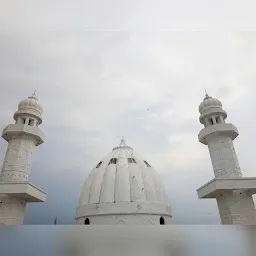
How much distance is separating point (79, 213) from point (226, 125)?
6.34m

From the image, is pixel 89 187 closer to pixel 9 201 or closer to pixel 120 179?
A: pixel 120 179

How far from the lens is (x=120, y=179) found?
8.67m

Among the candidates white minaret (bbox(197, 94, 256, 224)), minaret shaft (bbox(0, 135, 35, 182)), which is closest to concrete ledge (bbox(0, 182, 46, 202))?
minaret shaft (bbox(0, 135, 35, 182))

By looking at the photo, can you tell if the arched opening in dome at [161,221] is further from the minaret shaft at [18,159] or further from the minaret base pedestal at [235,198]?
the minaret shaft at [18,159]

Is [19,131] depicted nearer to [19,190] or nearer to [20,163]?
[20,163]

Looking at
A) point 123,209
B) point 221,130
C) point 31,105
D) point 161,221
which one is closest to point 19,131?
point 31,105

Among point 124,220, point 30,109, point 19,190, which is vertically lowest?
point 124,220

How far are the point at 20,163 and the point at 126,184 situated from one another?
3.76 metres

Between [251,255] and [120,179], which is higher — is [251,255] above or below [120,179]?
below

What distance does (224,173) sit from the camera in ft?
24.8

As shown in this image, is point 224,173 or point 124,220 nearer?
point 224,173

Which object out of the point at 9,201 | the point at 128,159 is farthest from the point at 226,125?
the point at 9,201

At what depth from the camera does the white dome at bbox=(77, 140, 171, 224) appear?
8141 mm

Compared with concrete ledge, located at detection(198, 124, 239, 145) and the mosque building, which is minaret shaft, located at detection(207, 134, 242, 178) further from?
concrete ledge, located at detection(198, 124, 239, 145)
